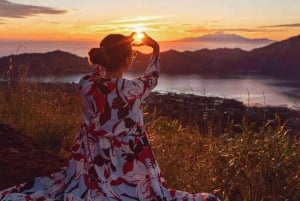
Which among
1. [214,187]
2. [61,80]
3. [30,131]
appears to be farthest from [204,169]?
[61,80]

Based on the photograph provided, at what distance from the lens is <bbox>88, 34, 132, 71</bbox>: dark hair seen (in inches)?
183

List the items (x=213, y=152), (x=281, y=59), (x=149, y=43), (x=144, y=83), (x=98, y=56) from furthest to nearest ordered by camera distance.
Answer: (x=281, y=59) < (x=213, y=152) < (x=149, y=43) < (x=144, y=83) < (x=98, y=56)

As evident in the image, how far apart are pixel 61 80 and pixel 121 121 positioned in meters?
4.97

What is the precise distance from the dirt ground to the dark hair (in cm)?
148

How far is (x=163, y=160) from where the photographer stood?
6293 millimetres

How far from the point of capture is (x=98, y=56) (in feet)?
15.2

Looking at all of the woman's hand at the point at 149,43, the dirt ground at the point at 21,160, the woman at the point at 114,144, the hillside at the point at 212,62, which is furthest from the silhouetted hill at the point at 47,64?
the woman at the point at 114,144

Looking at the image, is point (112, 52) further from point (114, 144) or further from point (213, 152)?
point (213, 152)

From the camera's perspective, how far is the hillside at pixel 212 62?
9.90m

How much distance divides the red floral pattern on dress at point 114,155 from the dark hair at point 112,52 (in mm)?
128

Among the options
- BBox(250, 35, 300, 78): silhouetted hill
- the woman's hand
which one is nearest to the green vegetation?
the woman's hand

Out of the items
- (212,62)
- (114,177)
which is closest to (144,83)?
(114,177)

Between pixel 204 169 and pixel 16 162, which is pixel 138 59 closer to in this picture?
pixel 204 169

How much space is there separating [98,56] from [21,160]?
1932 millimetres
